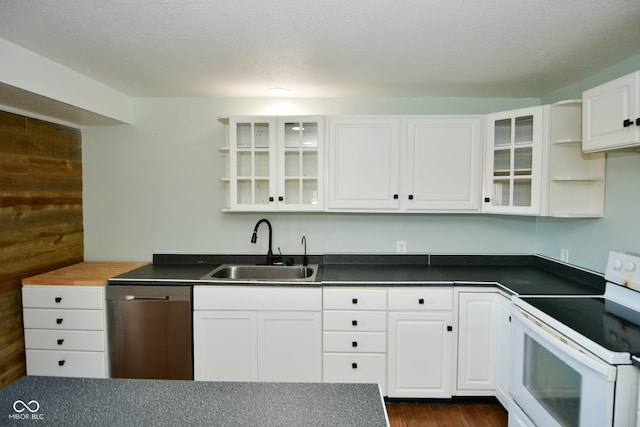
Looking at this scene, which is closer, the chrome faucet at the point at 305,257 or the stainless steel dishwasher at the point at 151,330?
the stainless steel dishwasher at the point at 151,330

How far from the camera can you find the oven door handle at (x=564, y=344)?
48.9 inches

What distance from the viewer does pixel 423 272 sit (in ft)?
8.02

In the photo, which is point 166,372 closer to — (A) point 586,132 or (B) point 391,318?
(B) point 391,318

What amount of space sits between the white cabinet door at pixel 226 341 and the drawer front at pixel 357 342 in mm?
531

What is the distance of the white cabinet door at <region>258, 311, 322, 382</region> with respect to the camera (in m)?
2.20

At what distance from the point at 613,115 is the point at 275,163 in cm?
204

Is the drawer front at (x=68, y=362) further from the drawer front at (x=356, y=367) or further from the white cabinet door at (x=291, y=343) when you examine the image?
the drawer front at (x=356, y=367)

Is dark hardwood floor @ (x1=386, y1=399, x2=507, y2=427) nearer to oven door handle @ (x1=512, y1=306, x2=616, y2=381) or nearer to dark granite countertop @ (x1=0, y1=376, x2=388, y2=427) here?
oven door handle @ (x1=512, y1=306, x2=616, y2=381)

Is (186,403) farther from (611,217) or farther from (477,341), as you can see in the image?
(611,217)

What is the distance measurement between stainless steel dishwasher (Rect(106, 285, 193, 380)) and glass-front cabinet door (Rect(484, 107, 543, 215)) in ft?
7.72

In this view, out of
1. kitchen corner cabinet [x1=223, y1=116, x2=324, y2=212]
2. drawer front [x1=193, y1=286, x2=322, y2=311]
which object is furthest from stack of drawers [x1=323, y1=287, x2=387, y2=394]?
kitchen corner cabinet [x1=223, y1=116, x2=324, y2=212]

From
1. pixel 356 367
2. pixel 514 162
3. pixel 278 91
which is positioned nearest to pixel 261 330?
pixel 356 367

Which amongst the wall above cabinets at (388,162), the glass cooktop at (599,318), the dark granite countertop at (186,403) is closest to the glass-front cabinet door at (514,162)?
the wall above cabinets at (388,162)

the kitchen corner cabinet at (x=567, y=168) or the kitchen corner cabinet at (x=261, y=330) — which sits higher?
the kitchen corner cabinet at (x=567, y=168)
